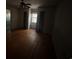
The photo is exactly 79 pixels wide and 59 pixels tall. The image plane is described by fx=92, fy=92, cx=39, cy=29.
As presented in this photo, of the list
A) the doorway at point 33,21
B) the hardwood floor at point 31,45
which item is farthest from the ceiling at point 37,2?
the hardwood floor at point 31,45

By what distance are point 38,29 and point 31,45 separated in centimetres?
20

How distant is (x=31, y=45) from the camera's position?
1.01m

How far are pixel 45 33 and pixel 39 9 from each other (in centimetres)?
28

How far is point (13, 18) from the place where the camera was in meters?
0.98

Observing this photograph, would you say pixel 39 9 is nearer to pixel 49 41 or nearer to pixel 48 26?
pixel 48 26

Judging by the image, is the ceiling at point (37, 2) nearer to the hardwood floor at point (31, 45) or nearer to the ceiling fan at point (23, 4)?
the ceiling fan at point (23, 4)

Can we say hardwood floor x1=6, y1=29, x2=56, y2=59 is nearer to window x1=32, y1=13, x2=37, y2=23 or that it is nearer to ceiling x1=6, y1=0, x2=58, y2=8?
window x1=32, y1=13, x2=37, y2=23

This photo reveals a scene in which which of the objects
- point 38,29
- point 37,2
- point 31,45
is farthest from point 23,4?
point 31,45

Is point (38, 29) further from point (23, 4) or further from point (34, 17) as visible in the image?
point (23, 4)

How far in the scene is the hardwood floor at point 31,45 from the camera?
971mm
